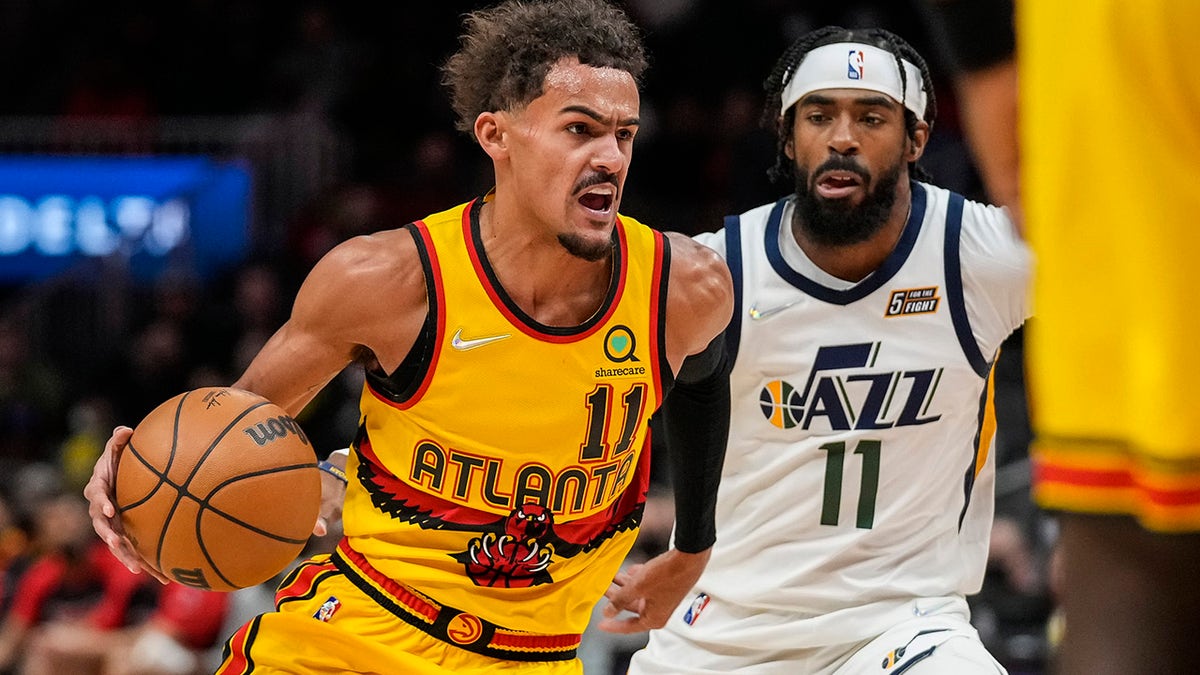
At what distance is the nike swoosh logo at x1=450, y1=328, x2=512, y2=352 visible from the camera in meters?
3.84

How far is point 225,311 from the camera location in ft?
36.7

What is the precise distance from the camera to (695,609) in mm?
4711

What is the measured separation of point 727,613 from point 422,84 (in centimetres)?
884

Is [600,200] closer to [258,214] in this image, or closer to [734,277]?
[734,277]

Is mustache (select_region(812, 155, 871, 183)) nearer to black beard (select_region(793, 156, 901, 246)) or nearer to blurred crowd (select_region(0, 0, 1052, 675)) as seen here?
black beard (select_region(793, 156, 901, 246))

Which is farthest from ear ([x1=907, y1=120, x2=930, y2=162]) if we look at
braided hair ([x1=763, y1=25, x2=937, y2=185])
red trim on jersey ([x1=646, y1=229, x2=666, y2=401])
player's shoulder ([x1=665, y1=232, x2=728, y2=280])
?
red trim on jersey ([x1=646, y1=229, x2=666, y2=401])

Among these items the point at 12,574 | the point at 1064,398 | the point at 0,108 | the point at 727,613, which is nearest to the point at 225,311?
the point at 12,574

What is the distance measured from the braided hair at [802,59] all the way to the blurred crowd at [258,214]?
3574mm

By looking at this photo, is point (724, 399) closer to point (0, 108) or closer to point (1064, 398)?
point (1064, 398)

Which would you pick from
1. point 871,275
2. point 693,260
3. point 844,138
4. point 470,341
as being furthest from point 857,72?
point 470,341

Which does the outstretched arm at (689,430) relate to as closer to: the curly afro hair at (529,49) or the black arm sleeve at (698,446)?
the black arm sleeve at (698,446)

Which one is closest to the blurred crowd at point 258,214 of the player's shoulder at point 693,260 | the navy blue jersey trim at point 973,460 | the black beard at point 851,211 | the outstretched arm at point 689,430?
the navy blue jersey trim at point 973,460

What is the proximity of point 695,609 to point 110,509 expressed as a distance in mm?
1806

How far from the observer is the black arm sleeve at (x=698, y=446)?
4379 millimetres
